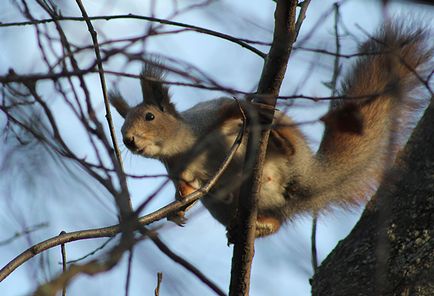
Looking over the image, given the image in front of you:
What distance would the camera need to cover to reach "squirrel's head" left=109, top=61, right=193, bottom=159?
332cm

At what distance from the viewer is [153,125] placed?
342 centimetres

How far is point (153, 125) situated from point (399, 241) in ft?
4.42

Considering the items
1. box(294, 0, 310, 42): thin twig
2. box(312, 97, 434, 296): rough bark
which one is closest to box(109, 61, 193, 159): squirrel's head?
box(312, 97, 434, 296): rough bark

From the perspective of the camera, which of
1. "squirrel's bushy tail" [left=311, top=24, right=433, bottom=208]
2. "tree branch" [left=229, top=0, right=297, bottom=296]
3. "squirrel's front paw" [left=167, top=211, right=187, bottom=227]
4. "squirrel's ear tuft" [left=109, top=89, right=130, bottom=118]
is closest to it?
"tree branch" [left=229, top=0, right=297, bottom=296]

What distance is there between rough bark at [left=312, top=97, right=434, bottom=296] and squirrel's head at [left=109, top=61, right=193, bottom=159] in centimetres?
95

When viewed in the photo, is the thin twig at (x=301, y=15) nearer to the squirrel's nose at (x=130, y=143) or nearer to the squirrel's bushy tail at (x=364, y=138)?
the squirrel's bushy tail at (x=364, y=138)

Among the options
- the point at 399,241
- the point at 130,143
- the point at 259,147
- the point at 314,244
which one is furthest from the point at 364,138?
the point at 130,143

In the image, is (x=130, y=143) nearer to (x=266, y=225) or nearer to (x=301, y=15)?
(x=266, y=225)

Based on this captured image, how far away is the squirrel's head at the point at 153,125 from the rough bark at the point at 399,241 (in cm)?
95

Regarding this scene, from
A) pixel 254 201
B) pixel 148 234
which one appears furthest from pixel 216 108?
pixel 148 234

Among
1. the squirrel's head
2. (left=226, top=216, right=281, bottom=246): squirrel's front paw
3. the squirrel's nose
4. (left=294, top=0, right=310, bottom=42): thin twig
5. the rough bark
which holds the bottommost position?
the rough bark

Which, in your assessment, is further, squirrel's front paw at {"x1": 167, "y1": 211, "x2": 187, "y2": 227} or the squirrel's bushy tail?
the squirrel's bushy tail

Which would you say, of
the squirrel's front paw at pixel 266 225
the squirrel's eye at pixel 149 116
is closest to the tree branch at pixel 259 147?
the squirrel's front paw at pixel 266 225

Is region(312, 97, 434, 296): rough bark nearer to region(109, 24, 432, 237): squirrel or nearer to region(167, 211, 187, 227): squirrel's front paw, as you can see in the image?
region(109, 24, 432, 237): squirrel
